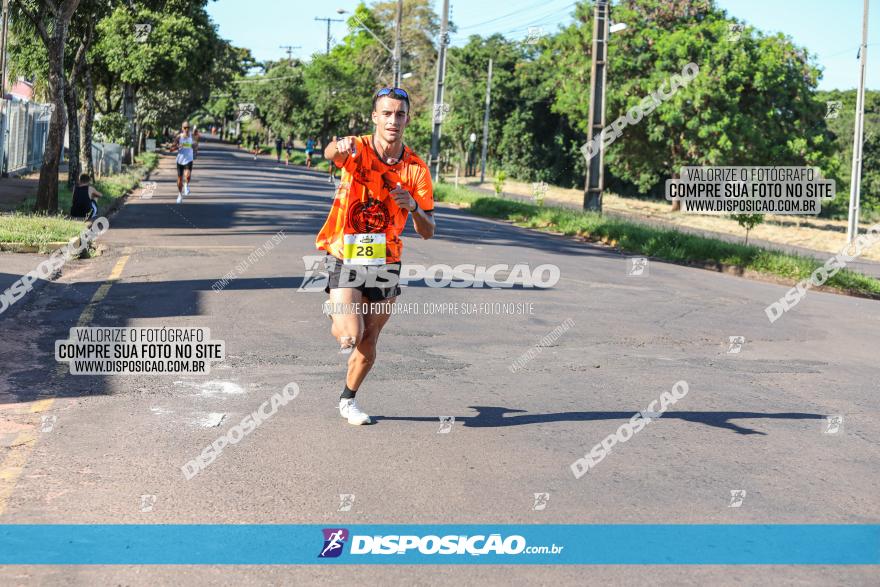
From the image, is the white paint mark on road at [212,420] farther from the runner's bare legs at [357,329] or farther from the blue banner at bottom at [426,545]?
the blue banner at bottom at [426,545]

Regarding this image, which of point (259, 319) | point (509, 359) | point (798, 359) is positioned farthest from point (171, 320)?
point (798, 359)

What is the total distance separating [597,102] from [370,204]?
907 inches

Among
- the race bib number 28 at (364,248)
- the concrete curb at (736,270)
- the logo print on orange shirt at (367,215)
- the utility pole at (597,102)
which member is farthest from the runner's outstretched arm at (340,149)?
the utility pole at (597,102)

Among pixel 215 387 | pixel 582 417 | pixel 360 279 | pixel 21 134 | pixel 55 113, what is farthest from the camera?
pixel 21 134

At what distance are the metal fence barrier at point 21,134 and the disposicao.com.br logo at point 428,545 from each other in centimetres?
2857

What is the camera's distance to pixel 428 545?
4.78m

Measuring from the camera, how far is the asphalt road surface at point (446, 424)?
5113 millimetres

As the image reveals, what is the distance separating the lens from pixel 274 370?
8492mm

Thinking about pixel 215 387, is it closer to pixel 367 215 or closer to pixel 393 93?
pixel 367 215

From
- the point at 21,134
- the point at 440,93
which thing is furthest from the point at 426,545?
the point at 440,93

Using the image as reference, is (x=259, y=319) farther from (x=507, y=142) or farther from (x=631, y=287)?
(x=507, y=142)

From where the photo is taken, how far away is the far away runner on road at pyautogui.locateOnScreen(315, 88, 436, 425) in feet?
20.7

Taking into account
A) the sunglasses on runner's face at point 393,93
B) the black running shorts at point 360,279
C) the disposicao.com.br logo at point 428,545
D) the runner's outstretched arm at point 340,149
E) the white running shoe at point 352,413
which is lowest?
the disposicao.com.br logo at point 428,545

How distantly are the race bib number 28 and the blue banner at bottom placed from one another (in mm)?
2003
